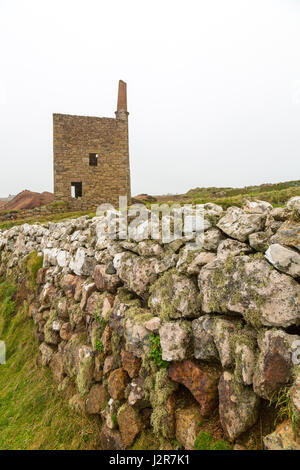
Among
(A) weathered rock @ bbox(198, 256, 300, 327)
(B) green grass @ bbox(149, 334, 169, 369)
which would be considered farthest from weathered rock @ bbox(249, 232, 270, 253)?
(B) green grass @ bbox(149, 334, 169, 369)

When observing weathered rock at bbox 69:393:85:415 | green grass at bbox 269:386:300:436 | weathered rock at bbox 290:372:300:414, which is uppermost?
weathered rock at bbox 290:372:300:414

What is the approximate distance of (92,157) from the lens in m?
15.9

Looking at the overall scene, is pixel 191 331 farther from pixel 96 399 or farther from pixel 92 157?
pixel 92 157

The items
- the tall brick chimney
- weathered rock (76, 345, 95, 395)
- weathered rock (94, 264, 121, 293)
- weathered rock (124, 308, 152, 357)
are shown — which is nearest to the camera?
weathered rock (124, 308, 152, 357)

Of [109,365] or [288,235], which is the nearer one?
[288,235]

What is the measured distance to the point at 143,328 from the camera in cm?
308

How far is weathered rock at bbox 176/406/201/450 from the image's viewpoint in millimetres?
2377

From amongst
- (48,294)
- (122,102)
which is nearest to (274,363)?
(48,294)

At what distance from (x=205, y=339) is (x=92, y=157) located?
15.2 metres

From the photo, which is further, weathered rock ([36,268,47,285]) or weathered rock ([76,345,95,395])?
weathered rock ([36,268,47,285])

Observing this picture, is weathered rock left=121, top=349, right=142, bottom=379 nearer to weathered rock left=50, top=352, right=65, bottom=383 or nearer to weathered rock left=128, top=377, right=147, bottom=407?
weathered rock left=128, top=377, right=147, bottom=407

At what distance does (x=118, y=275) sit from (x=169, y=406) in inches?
71.3
